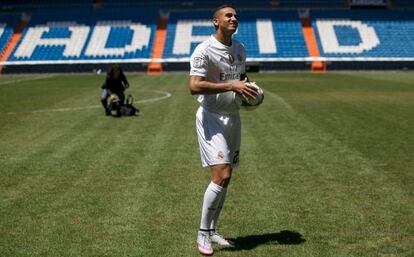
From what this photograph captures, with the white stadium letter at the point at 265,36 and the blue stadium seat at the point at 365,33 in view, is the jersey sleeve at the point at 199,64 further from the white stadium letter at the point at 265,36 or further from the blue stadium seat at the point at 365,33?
the blue stadium seat at the point at 365,33

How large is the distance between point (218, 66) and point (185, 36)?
5706 centimetres

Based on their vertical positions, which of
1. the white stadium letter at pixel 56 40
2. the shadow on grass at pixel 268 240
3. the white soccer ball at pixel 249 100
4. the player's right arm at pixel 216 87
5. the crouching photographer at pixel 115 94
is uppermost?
the white stadium letter at pixel 56 40

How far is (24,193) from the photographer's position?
8.76m

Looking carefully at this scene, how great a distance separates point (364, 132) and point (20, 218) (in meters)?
9.94

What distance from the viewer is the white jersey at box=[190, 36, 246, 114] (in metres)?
6.07

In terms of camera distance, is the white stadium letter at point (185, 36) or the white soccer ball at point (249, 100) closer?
the white soccer ball at point (249, 100)

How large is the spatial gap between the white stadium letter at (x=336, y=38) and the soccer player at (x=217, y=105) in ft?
179

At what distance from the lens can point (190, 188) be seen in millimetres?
9102

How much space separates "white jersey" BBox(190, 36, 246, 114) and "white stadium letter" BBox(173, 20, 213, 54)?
53304 millimetres

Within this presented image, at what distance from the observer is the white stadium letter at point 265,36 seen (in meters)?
59.3

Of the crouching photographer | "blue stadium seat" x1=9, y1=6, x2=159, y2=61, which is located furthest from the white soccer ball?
"blue stadium seat" x1=9, y1=6, x2=159, y2=61

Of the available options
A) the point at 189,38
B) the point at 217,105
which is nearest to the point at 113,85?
the point at 217,105

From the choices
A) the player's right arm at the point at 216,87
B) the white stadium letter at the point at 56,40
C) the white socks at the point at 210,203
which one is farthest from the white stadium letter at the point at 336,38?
the player's right arm at the point at 216,87

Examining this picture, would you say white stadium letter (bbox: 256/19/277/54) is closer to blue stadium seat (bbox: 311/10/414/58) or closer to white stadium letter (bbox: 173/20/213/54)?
blue stadium seat (bbox: 311/10/414/58)
